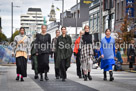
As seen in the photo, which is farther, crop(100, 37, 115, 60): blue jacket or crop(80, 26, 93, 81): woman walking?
crop(100, 37, 115, 60): blue jacket

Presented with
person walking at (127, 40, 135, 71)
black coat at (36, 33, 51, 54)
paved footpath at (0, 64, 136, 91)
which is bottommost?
paved footpath at (0, 64, 136, 91)

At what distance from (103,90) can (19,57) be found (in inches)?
175

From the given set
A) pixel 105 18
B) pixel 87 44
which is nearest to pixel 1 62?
pixel 87 44

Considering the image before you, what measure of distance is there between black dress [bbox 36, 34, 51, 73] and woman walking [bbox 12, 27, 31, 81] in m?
0.41

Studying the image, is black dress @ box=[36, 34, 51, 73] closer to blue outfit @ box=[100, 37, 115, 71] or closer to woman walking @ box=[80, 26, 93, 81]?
woman walking @ box=[80, 26, 93, 81]

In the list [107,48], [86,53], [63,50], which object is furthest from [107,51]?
[63,50]

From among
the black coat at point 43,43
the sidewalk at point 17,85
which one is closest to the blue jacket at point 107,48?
the black coat at point 43,43

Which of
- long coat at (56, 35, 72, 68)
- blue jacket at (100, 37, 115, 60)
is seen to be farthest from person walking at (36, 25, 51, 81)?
blue jacket at (100, 37, 115, 60)

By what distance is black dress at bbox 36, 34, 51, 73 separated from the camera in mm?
14234

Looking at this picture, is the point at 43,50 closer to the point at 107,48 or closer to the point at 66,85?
the point at 107,48

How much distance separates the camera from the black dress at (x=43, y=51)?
14234 mm

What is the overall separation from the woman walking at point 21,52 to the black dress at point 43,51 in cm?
41

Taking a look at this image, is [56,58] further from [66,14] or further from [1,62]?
[66,14]

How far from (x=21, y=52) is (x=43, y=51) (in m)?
0.80
